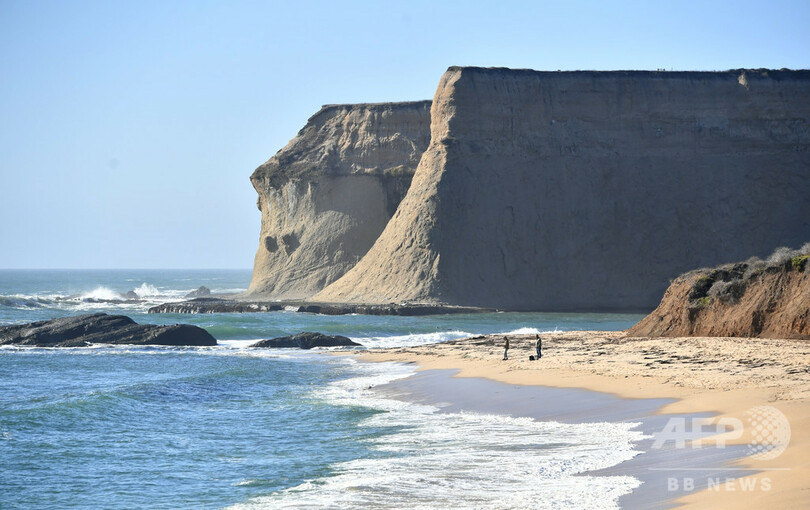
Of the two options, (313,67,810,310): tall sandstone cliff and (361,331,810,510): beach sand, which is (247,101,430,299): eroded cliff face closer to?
(313,67,810,310): tall sandstone cliff

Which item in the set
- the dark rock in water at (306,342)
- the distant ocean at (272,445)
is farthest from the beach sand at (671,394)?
the dark rock in water at (306,342)

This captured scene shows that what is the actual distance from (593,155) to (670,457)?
166 ft

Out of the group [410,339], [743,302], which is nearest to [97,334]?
[410,339]

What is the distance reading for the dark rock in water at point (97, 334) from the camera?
34.8 meters

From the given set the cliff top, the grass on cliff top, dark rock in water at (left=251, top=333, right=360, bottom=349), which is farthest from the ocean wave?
the grass on cliff top

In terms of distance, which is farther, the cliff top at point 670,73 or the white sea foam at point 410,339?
the cliff top at point 670,73

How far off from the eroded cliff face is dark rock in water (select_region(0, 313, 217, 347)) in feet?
105

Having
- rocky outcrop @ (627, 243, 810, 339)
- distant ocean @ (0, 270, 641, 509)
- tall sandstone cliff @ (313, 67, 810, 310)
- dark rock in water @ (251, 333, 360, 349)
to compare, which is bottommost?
distant ocean @ (0, 270, 641, 509)

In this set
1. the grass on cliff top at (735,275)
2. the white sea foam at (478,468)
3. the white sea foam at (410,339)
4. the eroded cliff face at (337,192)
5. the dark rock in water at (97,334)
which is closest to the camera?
the white sea foam at (478,468)

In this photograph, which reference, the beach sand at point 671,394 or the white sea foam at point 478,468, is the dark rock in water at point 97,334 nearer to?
the beach sand at point 671,394

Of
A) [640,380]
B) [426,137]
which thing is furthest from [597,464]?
[426,137]

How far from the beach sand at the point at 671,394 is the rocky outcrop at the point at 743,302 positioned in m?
0.81

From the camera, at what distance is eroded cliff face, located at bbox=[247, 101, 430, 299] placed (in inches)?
2773

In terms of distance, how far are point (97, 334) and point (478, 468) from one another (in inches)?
1008
